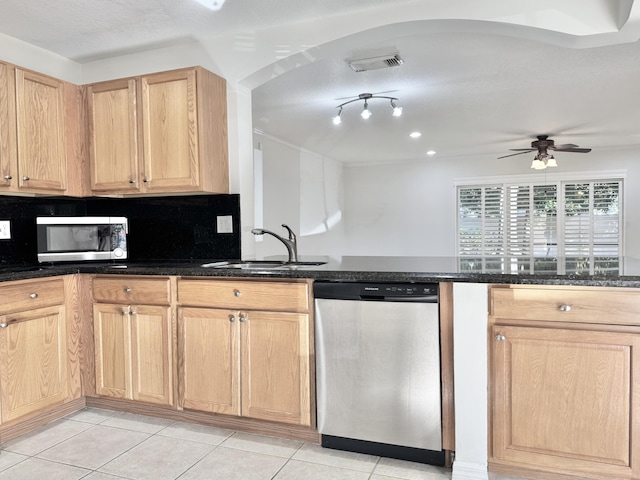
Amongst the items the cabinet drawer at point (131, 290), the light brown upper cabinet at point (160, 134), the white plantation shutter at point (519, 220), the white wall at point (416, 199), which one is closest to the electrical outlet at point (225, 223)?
the light brown upper cabinet at point (160, 134)

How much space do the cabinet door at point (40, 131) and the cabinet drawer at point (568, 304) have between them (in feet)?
8.56

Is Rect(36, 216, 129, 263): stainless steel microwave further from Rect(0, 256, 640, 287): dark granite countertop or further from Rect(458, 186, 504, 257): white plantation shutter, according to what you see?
Rect(458, 186, 504, 257): white plantation shutter

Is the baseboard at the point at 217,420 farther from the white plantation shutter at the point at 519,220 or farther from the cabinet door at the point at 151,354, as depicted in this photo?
the white plantation shutter at the point at 519,220

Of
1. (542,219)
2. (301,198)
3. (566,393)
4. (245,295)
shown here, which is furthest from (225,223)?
(542,219)

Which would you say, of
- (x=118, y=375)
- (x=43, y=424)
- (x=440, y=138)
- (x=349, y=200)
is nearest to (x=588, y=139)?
(x=440, y=138)

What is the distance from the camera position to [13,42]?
2.89 metres

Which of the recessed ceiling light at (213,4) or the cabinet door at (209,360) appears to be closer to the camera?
the cabinet door at (209,360)

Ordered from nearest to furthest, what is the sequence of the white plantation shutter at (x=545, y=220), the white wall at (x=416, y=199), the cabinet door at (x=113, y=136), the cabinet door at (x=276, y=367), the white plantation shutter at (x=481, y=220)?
1. the cabinet door at (x=276, y=367)
2. the cabinet door at (x=113, y=136)
3. the white wall at (x=416, y=199)
4. the white plantation shutter at (x=545, y=220)
5. the white plantation shutter at (x=481, y=220)

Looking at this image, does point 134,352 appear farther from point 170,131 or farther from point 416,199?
point 416,199

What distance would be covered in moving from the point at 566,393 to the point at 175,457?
173cm

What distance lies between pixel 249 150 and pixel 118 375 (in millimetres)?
1578

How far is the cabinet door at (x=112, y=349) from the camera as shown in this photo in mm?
2645

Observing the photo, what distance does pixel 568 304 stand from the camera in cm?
184

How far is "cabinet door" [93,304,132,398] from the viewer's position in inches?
104
